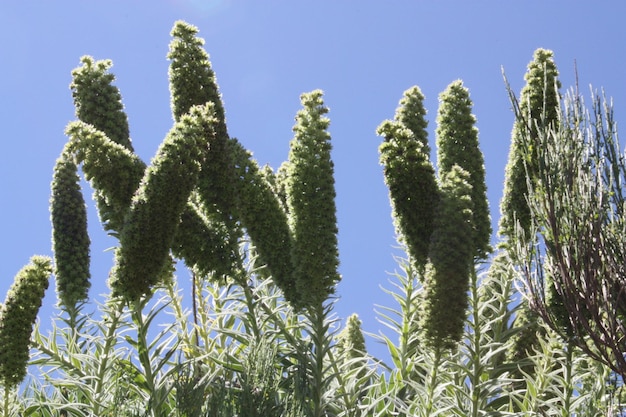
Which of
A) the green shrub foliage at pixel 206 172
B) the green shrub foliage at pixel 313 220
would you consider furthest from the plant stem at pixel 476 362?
the green shrub foliage at pixel 206 172

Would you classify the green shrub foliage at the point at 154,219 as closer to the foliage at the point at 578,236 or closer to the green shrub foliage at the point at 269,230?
the green shrub foliage at the point at 269,230

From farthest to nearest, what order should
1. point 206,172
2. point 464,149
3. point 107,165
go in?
point 464,149 < point 206,172 < point 107,165

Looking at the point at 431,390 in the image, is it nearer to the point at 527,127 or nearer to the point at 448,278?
the point at 448,278

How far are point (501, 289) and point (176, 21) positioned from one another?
13.0 feet

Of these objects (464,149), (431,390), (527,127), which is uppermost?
(527,127)

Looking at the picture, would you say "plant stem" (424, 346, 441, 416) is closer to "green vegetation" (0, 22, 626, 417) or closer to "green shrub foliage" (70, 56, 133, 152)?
"green vegetation" (0, 22, 626, 417)

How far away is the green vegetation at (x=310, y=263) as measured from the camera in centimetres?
559

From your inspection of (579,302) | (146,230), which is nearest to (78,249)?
(146,230)

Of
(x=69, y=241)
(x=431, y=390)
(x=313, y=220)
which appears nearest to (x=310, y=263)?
(x=313, y=220)

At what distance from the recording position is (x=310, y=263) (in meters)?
5.73

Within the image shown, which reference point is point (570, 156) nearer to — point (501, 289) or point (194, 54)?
point (501, 289)

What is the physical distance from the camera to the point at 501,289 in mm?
7742

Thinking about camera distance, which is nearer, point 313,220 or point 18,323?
point 313,220

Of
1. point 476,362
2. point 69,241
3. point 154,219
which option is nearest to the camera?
point 154,219
